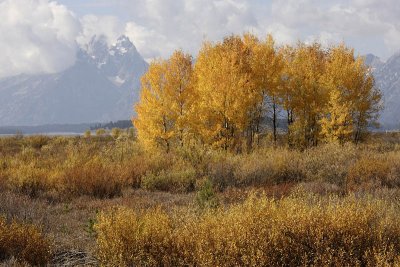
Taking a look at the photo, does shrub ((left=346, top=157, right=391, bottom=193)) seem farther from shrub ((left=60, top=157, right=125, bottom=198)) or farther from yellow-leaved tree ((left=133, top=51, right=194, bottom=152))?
yellow-leaved tree ((left=133, top=51, right=194, bottom=152))

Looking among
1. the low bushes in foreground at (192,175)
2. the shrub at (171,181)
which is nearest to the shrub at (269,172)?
the low bushes in foreground at (192,175)

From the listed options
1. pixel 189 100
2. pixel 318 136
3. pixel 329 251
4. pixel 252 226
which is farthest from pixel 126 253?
pixel 318 136

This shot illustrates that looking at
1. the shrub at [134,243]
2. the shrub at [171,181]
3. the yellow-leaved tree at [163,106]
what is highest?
the yellow-leaved tree at [163,106]

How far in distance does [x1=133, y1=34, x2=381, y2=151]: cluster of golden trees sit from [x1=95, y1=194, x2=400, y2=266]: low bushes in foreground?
46.2ft

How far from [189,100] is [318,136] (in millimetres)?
11301

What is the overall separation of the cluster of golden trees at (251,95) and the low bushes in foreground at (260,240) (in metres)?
14.1

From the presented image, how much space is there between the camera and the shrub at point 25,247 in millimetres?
5602

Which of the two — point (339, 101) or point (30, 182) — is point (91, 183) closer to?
point (30, 182)

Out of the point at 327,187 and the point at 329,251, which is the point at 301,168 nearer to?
the point at 327,187

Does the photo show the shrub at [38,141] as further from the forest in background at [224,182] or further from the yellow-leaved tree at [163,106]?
the yellow-leaved tree at [163,106]

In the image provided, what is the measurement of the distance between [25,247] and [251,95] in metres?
19.7

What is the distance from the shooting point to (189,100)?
2497 cm

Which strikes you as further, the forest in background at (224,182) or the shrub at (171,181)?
the shrub at (171,181)

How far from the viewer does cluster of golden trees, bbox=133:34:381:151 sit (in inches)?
947
